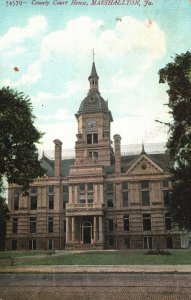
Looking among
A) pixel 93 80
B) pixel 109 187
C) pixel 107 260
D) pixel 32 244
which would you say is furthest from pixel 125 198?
pixel 107 260

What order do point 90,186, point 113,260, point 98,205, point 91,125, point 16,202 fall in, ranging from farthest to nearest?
point 91,125
point 16,202
point 90,186
point 98,205
point 113,260

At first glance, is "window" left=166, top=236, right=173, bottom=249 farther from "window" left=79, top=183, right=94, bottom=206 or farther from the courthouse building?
"window" left=79, top=183, right=94, bottom=206

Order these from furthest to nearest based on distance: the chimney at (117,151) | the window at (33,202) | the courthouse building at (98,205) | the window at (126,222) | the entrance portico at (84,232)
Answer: the window at (33,202)
the chimney at (117,151)
the window at (126,222)
the courthouse building at (98,205)
the entrance portico at (84,232)

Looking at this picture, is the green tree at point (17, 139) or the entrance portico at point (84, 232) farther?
the entrance portico at point (84, 232)

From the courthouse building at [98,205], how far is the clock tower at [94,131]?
156 mm

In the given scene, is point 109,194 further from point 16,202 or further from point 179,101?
point 179,101

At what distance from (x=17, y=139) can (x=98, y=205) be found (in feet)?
83.7

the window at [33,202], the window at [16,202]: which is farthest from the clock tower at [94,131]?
the window at [16,202]

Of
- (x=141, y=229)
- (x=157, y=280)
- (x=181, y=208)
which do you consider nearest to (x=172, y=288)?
(x=157, y=280)

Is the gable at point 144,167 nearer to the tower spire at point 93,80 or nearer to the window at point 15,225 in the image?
the tower spire at point 93,80

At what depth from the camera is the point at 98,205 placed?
5156 centimetres

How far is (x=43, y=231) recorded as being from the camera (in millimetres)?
54875

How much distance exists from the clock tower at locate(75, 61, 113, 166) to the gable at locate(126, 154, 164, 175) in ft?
16.5

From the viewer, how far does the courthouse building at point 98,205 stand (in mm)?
51656
